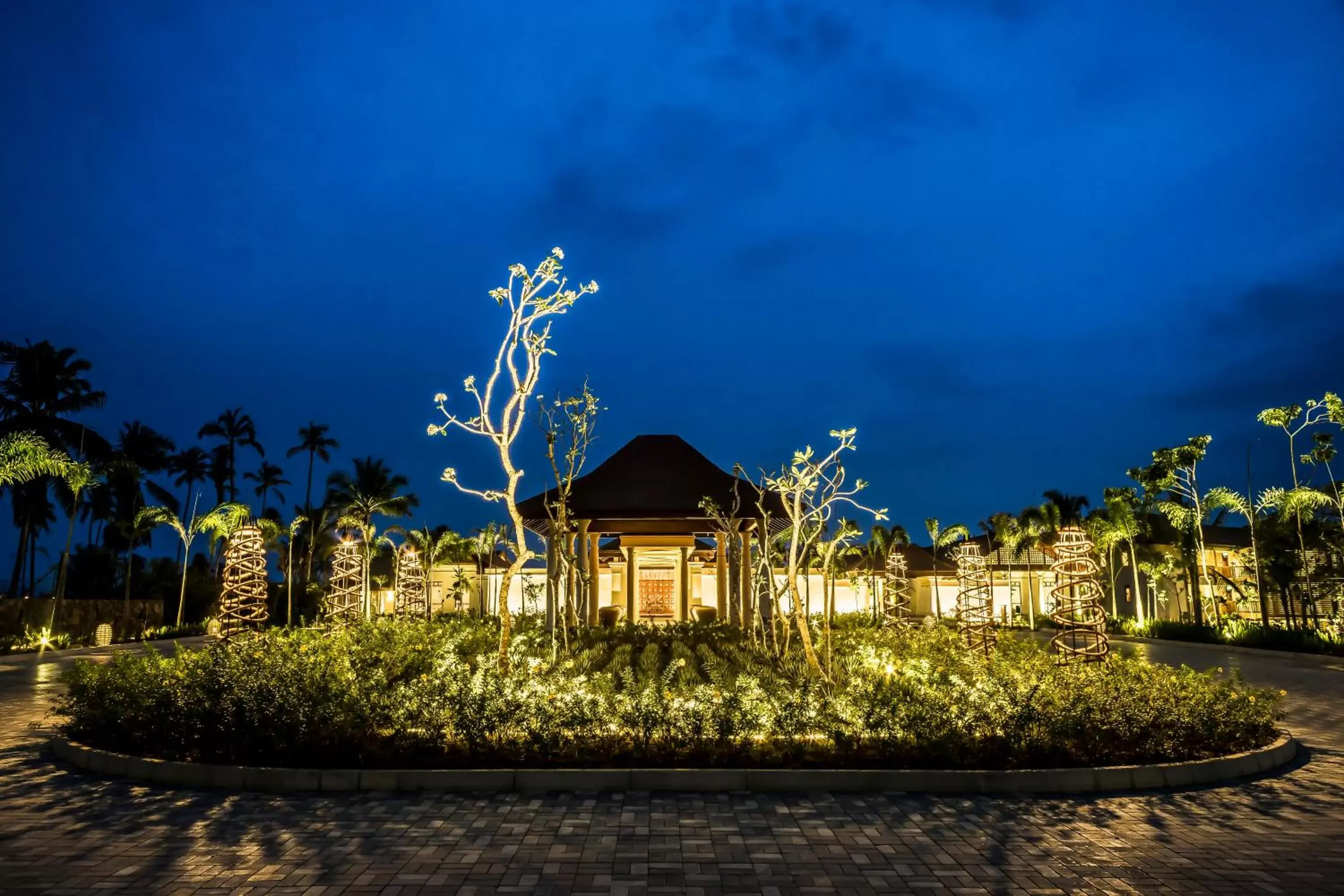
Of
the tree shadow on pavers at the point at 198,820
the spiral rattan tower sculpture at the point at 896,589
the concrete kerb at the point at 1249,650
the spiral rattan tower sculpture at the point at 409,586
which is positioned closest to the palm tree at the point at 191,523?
the spiral rattan tower sculpture at the point at 409,586

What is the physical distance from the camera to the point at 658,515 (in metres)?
21.2

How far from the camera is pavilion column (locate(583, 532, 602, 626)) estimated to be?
22219 mm

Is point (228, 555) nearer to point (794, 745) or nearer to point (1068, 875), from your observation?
point (794, 745)

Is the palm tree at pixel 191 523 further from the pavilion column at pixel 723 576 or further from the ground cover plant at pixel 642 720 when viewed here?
the ground cover plant at pixel 642 720

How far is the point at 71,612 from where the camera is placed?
28.3 m

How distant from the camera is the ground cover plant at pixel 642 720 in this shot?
803 centimetres

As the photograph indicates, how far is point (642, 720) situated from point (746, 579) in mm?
14215

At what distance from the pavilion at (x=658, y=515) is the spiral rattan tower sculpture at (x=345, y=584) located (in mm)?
4255

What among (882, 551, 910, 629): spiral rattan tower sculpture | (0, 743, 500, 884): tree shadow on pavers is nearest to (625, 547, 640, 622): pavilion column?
(882, 551, 910, 629): spiral rattan tower sculpture

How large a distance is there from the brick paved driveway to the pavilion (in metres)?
11.0

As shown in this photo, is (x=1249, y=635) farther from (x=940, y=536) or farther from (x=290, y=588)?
(x=290, y=588)

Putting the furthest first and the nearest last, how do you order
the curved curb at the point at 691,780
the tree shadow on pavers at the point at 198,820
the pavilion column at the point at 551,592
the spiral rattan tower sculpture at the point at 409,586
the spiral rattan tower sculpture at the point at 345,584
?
1. the spiral rattan tower sculpture at the point at 409,586
2. the spiral rattan tower sculpture at the point at 345,584
3. the pavilion column at the point at 551,592
4. the curved curb at the point at 691,780
5. the tree shadow on pavers at the point at 198,820

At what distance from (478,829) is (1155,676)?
7.52 metres

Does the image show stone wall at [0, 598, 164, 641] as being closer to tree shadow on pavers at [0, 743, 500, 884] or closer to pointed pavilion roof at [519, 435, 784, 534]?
pointed pavilion roof at [519, 435, 784, 534]
